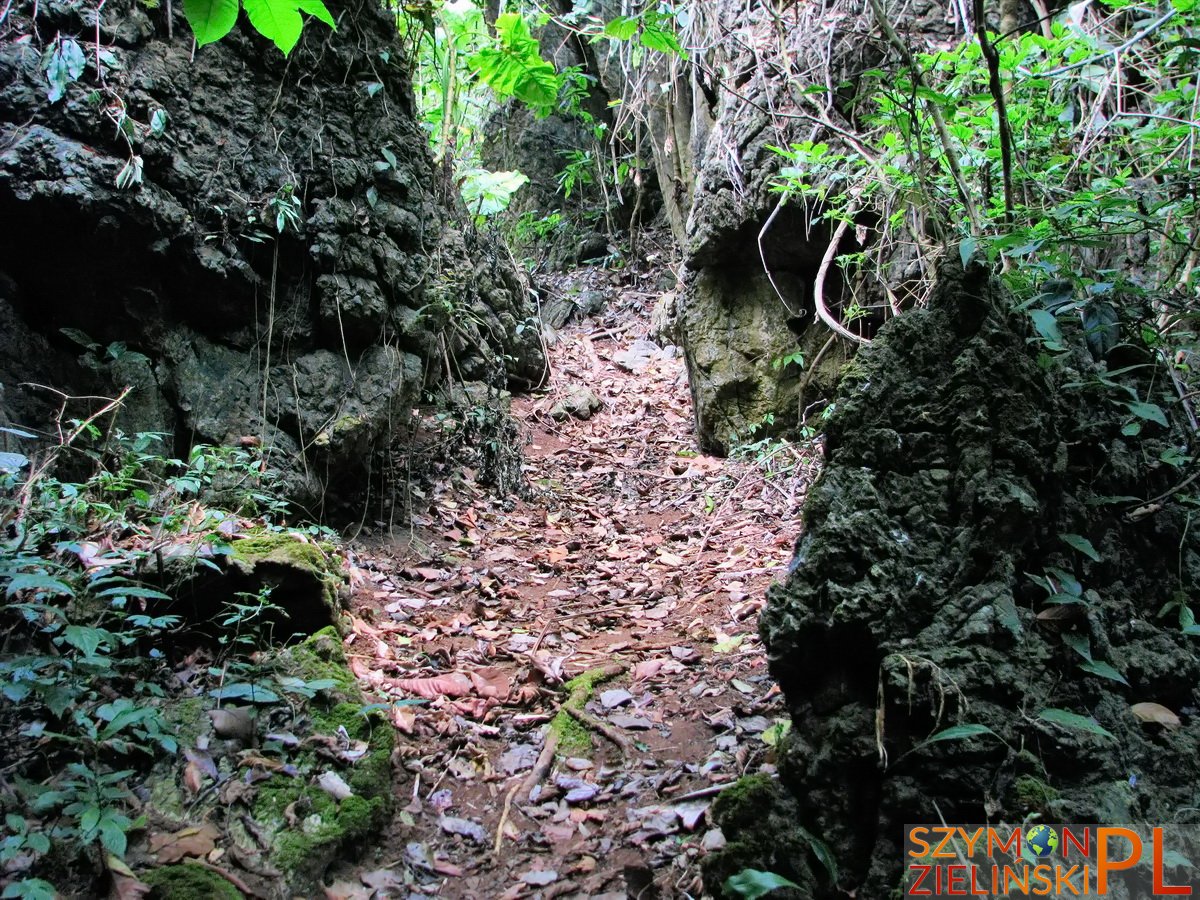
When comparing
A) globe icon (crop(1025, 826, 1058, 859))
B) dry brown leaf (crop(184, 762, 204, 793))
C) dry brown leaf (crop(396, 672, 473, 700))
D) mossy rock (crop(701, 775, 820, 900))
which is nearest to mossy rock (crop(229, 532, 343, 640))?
dry brown leaf (crop(396, 672, 473, 700))

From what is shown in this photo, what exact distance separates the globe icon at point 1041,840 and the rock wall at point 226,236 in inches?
161

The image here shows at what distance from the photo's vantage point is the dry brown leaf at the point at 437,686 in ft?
11.3

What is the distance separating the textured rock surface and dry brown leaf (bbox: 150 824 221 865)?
1.79m

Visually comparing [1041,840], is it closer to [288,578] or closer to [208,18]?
[208,18]

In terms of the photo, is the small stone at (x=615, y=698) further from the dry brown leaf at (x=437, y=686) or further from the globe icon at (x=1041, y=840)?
the globe icon at (x=1041, y=840)

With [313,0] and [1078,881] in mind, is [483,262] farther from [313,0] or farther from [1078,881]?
[1078,881]

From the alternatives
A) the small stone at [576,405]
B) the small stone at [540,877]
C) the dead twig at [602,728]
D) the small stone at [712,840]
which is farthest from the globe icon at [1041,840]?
the small stone at [576,405]

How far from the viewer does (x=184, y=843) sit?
7.48 feet

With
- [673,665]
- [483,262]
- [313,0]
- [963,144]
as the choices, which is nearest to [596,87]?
[483,262]

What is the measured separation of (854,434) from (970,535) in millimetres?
484

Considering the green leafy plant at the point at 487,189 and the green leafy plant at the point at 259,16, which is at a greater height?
the green leafy plant at the point at 487,189
